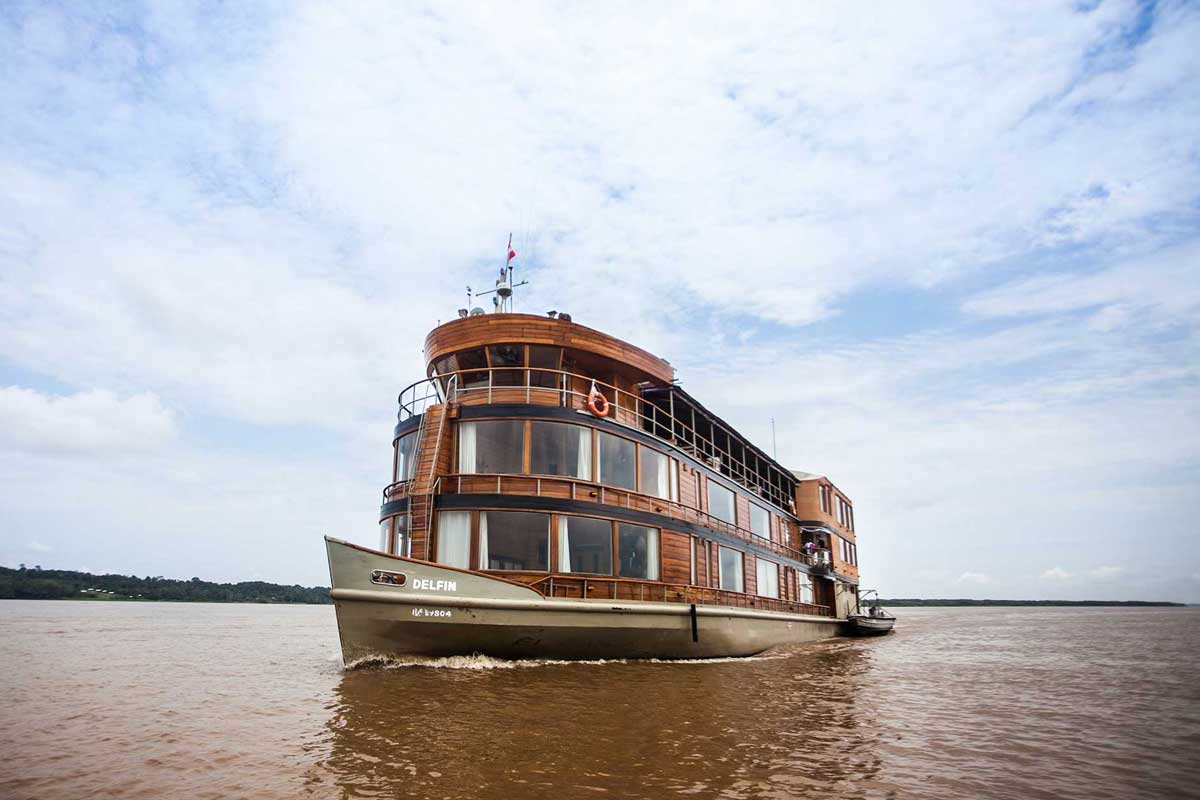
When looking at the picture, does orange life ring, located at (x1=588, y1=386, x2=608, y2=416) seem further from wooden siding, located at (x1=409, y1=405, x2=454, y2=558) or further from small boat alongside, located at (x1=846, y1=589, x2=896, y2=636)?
small boat alongside, located at (x1=846, y1=589, x2=896, y2=636)

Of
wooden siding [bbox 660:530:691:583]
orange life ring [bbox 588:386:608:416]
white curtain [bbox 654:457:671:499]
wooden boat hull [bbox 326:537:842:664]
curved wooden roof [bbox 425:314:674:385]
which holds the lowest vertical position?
wooden boat hull [bbox 326:537:842:664]

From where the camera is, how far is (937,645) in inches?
1011

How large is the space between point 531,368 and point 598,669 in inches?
248

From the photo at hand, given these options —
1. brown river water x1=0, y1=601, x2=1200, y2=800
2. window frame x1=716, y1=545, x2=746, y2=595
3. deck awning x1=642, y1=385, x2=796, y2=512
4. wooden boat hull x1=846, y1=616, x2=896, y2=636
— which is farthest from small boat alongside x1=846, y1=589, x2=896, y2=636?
brown river water x1=0, y1=601, x2=1200, y2=800

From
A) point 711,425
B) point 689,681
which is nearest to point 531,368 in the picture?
point 689,681

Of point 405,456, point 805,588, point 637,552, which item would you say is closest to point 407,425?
point 405,456

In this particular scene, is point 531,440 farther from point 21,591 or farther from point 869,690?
point 21,591

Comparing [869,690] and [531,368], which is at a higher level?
[531,368]

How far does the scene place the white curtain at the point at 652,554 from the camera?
16.2 m

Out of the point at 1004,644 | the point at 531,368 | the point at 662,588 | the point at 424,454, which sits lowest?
the point at 1004,644

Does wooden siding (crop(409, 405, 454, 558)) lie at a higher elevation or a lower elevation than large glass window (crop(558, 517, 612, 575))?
higher

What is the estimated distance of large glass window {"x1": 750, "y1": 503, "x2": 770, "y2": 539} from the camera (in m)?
23.4

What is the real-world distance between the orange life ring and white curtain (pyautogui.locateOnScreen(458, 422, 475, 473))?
2.65 metres

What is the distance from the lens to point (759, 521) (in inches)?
945
